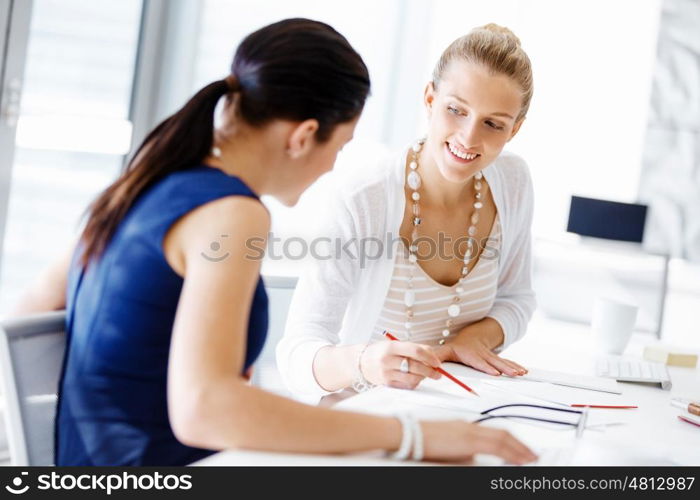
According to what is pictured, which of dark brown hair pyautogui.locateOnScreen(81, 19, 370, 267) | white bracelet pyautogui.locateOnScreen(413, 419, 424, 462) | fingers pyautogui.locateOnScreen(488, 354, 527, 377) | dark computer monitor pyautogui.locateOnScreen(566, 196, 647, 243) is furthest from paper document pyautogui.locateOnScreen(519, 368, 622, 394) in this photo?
dark computer monitor pyautogui.locateOnScreen(566, 196, 647, 243)

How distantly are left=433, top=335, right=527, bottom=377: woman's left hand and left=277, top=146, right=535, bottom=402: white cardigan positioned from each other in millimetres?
166

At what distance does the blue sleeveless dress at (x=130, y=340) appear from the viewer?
102 centimetres

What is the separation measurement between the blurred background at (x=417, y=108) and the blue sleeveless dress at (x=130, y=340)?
182cm

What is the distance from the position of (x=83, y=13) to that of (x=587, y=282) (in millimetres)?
2177

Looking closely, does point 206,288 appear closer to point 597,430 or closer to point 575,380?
point 597,430

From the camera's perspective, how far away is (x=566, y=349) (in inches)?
77.5

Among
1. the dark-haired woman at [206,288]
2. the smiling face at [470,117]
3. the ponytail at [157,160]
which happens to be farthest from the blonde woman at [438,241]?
the ponytail at [157,160]

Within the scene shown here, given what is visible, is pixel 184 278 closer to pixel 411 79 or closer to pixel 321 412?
pixel 321 412

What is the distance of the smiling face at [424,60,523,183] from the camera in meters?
1.64

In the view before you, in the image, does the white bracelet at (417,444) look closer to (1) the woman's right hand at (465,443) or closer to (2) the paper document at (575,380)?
(1) the woman's right hand at (465,443)

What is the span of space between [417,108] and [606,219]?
1622 millimetres

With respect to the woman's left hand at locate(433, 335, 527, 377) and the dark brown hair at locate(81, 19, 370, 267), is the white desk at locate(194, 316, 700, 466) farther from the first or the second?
the dark brown hair at locate(81, 19, 370, 267)

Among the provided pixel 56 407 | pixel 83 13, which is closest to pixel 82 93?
pixel 83 13

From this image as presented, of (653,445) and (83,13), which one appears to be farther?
(83,13)
